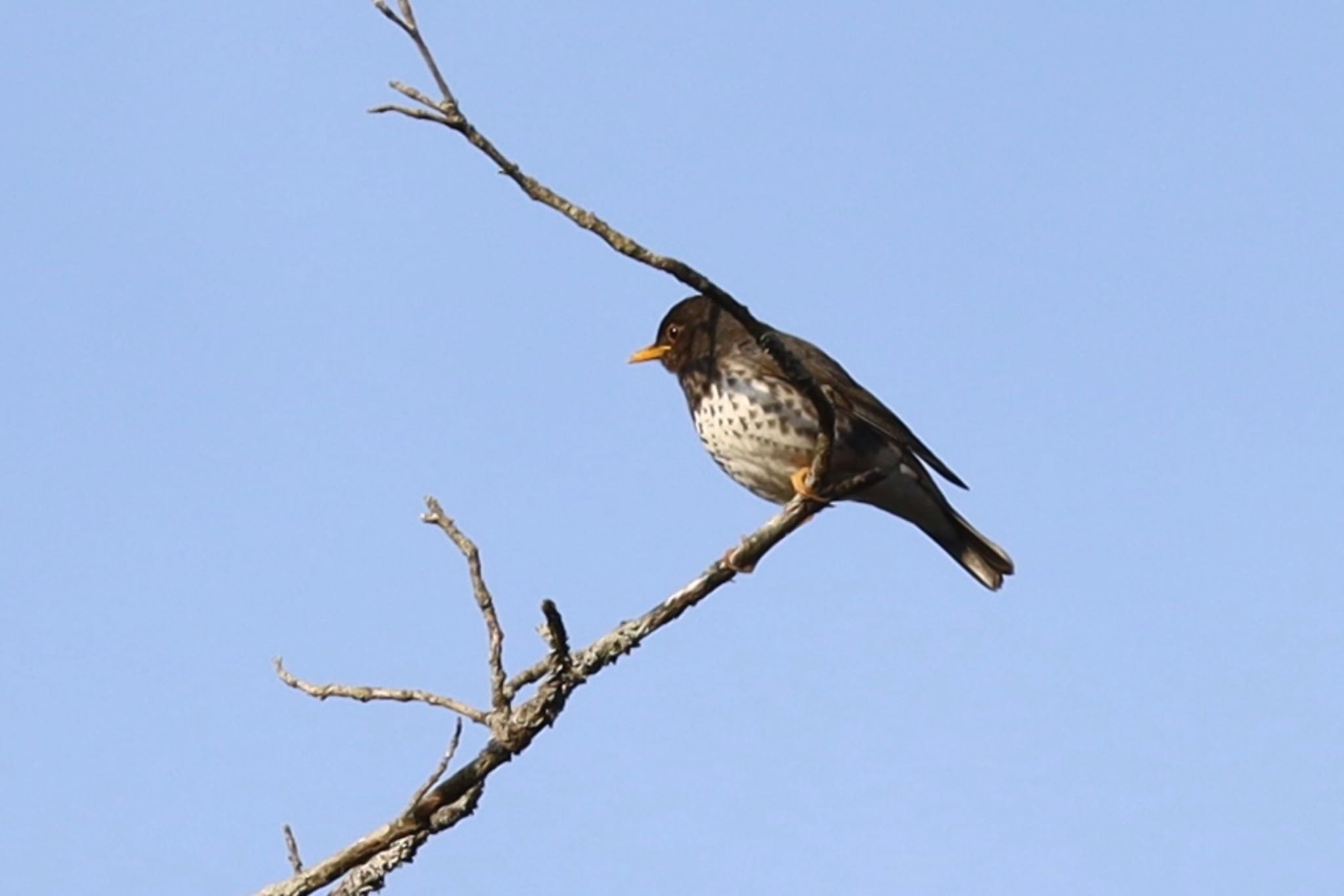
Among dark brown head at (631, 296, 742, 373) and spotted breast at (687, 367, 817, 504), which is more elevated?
dark brown head at (631, 296, 742, 373)

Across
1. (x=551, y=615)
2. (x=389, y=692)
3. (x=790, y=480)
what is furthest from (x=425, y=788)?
(x=790, y=480)

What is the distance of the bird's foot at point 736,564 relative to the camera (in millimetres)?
6660

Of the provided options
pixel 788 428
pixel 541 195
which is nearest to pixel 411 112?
pixel 541 195

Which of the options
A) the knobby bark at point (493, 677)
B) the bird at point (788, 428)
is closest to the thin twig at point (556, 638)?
the knobby bark at point (493, 677)

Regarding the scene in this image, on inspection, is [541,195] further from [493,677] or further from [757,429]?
[757,429]

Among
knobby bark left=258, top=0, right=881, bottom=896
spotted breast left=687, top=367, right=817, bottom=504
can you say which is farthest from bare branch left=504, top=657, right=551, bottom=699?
spotted breast left=687, top=367, right=817, bottom=504

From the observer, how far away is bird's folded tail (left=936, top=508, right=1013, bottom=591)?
412 inches

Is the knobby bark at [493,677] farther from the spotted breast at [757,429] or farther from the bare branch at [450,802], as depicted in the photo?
the spotted breast at [757,429]

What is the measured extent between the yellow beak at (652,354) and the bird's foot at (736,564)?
353 centimetres

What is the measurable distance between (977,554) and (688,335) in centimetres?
203

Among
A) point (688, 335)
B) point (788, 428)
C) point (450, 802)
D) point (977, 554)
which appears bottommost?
point (450, 802)

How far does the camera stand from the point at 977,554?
1055 cm

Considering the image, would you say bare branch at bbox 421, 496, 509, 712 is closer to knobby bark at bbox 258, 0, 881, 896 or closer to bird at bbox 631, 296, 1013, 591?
knobby bark at bbox 258, 0, 881, 896

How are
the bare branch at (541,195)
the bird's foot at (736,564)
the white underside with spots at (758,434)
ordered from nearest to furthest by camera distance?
the bare branch at (541,195), the bird's foot at (736,564), the white underside with spots at (758,434)
